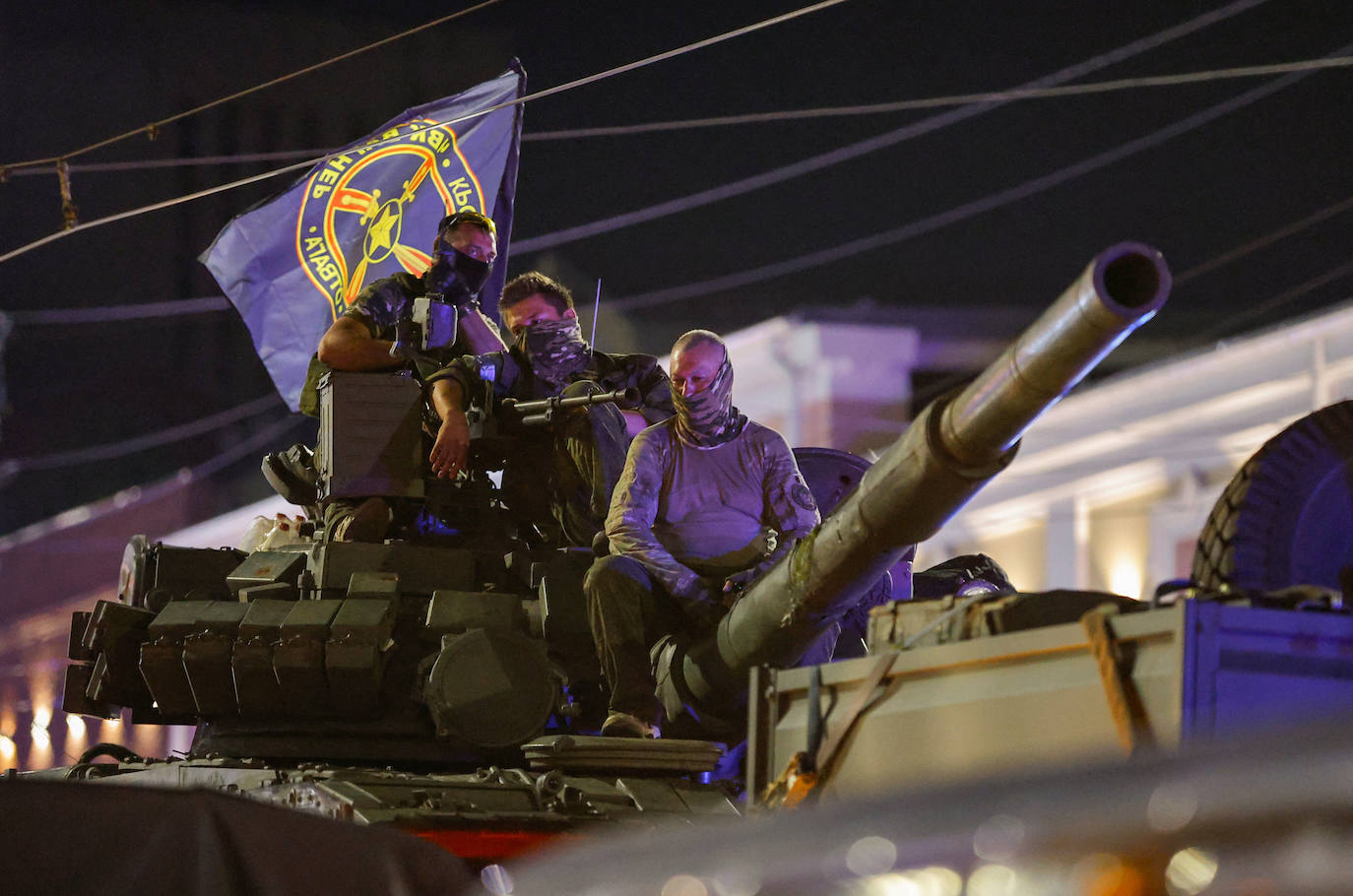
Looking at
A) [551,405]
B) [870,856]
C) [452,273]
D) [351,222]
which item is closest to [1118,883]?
[870,856]

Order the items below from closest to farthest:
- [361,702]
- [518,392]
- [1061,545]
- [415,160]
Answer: [361,702]
[518,392]
[415,160]
[1061,545]

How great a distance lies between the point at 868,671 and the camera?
5.10 metres

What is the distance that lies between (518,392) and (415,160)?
593 cm

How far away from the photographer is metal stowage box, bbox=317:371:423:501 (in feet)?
29.1

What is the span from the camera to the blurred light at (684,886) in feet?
6.35

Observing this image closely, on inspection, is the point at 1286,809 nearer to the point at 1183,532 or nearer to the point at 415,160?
the point at 415,160

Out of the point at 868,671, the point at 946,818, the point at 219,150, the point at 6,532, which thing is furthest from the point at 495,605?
the point at 6,532

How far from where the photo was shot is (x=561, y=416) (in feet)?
28.7

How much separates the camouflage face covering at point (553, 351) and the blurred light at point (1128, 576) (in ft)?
40.5

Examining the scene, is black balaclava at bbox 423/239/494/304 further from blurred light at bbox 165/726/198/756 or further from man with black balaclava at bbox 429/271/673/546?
blurred light at bbox 165/726/198/756

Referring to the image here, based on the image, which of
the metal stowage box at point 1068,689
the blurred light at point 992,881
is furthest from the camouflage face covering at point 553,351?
the blurred light at point 992,881

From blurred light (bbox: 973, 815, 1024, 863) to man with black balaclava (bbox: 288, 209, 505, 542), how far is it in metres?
7.45

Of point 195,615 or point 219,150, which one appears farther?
point 219,150

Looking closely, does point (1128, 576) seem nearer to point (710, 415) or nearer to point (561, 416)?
point (561, 416)
